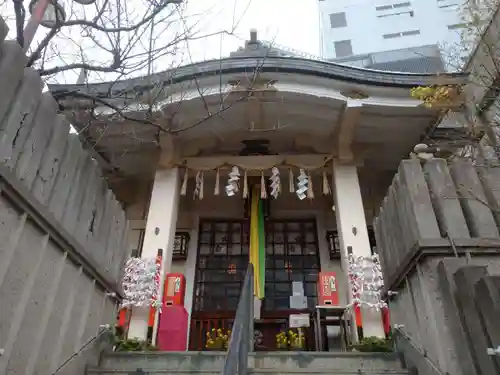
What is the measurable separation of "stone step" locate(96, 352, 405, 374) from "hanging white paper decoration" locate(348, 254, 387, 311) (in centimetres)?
411

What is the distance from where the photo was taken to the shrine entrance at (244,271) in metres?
9.59

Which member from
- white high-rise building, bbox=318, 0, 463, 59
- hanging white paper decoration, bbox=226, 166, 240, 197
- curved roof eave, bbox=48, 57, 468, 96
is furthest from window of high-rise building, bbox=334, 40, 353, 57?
hanging white paper decoration, bbox=226, 166, 240, 197

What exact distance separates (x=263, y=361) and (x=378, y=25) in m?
28.6

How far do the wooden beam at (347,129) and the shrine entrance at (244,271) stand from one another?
215 cm

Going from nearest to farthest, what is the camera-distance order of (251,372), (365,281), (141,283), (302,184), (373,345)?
(251,372) → (373,345) → (365,281) → (141,283) → (302,184)

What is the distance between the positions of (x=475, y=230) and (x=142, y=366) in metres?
3.47

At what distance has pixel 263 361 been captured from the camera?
430 centimetres

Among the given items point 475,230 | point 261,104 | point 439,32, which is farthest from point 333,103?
point 439,32

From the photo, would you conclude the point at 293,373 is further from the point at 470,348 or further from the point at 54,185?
the point at 54,185

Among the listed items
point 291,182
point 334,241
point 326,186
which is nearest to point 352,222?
point 326,186

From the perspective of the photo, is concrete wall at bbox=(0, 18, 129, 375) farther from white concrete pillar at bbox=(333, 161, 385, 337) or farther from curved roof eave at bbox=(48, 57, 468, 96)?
white concrete pillar at bbox=(333, 161, 385, 337)

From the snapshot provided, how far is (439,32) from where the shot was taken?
26438 millimetres

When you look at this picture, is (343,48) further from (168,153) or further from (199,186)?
(199,186)

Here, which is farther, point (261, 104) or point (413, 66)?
point (413, 66)
